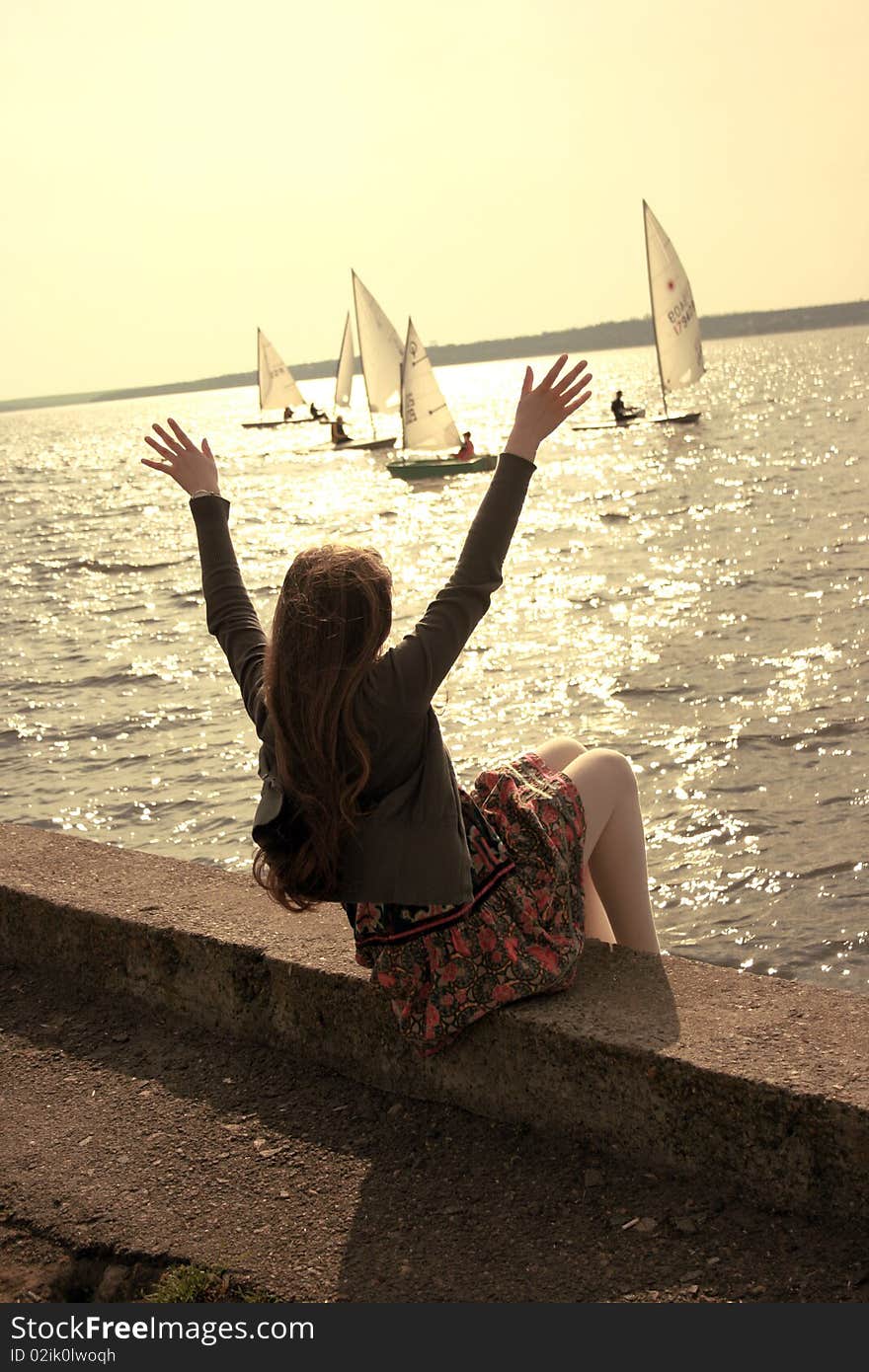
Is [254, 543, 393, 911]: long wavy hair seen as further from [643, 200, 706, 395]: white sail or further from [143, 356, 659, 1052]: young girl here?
[643, 200, 706, 395]: white sail

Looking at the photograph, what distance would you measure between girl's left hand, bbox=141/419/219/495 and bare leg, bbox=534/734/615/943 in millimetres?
920

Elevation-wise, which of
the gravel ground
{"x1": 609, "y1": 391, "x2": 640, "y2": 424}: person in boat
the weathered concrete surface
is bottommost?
the gravel ground

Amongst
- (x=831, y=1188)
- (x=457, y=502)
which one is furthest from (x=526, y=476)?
(x=457, y=502)

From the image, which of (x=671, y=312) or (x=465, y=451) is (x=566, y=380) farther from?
(x=671, y=312)

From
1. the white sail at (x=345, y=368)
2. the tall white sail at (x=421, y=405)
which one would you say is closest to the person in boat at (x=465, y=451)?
the tall white sail at (x=421, y=405)

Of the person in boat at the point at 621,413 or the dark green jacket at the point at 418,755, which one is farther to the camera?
the person in boat at the point at 621,413

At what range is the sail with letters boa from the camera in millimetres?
39469

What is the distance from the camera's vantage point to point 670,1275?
222cm

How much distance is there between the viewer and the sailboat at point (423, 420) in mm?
36812

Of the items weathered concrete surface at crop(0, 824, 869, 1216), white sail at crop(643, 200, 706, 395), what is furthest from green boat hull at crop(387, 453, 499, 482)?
weathered concrete surface at crop(0, 824, 869, 1216)

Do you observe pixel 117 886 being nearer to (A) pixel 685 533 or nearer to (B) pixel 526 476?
(B) pixel 526 476

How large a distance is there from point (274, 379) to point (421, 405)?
28733 mm

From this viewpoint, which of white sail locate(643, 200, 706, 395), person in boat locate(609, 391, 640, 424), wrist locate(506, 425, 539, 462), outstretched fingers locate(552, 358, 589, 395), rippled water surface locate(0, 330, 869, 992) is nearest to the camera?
wrist locate(506, 425, 539, 462)

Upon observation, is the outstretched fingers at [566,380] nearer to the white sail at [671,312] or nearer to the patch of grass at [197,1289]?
the patch of grass at [197,1289]
